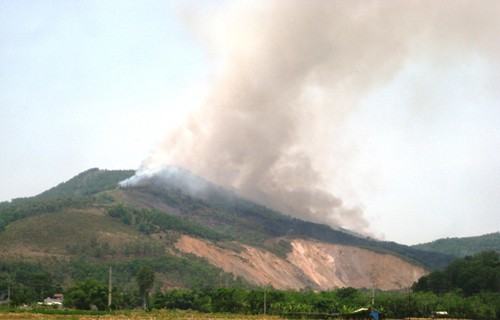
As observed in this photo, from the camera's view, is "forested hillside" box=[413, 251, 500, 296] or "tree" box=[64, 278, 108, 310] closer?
"tree" box=[64, 278, 108, 310]

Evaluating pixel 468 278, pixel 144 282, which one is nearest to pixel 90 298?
pixel 144 282

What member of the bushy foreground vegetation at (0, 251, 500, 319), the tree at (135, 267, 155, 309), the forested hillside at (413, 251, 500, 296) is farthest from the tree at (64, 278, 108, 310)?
the forested hillside at (413, 251, 500, 296)

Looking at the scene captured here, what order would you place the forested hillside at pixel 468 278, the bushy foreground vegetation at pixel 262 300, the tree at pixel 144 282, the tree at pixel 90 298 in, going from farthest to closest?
the forested hillside at pixel 468 278 < the tree at pixel 144 282 < the bushy foreground vegetation at pixel 262 300 < the tree at pixel 90 298

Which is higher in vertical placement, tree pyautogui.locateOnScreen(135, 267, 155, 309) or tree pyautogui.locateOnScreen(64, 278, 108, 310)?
tree pyautogui.locateOnScreen(135, 267, 155, 309)

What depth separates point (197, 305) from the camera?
145500mm

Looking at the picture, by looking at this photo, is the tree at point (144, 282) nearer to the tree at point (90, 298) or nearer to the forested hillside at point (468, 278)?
the tree at point (90, 298)

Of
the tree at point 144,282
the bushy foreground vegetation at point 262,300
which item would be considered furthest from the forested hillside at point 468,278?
the tree at point 144,282

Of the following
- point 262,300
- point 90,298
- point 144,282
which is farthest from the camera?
point 144,282

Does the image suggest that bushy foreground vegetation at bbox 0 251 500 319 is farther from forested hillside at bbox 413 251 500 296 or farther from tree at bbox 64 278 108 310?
forested hillside at bbox 413 251 500 296

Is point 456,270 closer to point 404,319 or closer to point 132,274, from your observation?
point 404,319

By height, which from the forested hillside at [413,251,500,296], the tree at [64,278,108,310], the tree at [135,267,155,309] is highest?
the forested hillside at [413,251,500,296]

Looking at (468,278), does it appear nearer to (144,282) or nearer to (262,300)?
(262,300)

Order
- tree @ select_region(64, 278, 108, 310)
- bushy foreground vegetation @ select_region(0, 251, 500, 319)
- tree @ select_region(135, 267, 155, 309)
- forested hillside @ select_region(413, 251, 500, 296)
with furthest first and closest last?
forested hillside @ select_region(413, 251, 500, 296)
tree @ select_region(135, 267, 155, 309)
bushy foreground vegetation @ select_region(0, 251, 500, 319)
tree @ select_region(64, 278, 108, 310)

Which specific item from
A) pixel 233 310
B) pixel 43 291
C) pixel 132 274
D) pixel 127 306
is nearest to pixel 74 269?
pixel 132 274
